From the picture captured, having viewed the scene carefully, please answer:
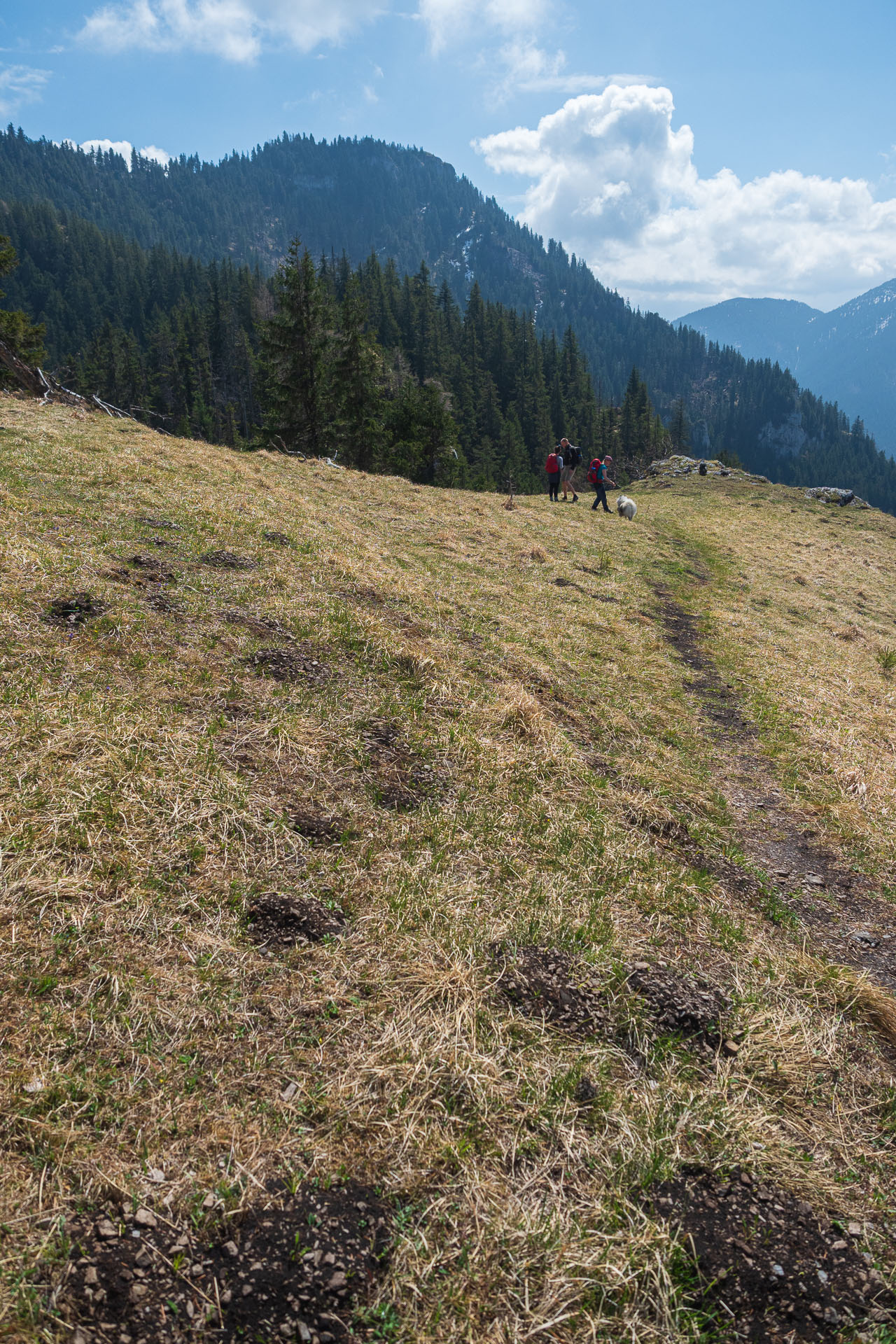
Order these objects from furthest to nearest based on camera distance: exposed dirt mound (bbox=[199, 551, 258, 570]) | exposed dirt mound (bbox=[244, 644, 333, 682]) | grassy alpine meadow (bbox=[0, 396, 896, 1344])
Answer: exposed dirt mound (bbox=[199, 551, 258, 570]), exposed dirt mound (bbox=[244, 644, 333, 682]), grassy alpine meadow (bbox=[0, 396, 896, 1344])

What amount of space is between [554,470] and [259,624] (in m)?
23.5

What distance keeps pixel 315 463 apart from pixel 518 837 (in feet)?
71.2

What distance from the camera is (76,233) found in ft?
611

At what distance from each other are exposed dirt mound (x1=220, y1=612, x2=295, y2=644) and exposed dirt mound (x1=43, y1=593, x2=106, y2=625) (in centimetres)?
152

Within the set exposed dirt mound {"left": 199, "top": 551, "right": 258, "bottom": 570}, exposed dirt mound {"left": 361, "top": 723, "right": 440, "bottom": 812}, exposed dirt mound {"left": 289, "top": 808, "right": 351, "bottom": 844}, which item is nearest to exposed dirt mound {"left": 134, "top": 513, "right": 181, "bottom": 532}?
exposed dirt mound {"left": 199, "top": 551, "right": 258, "bottom": 570}

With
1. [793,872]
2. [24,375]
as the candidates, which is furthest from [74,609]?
[24,375]

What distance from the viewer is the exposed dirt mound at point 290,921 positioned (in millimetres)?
4426

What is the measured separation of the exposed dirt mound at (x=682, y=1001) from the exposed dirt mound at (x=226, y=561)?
27.6ft

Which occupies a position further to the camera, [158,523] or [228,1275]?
[158,523]

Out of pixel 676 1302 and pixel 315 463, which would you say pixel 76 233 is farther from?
pixel 676 1302

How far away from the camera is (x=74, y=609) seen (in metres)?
7.47

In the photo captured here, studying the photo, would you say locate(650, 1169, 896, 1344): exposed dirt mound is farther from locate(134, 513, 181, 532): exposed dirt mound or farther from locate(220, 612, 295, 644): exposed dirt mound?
locate(134, 513, 181, 532): exposed dirt mound

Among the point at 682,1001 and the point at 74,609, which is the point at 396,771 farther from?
the point at 74,609

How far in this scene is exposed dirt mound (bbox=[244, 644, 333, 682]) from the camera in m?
7.64
